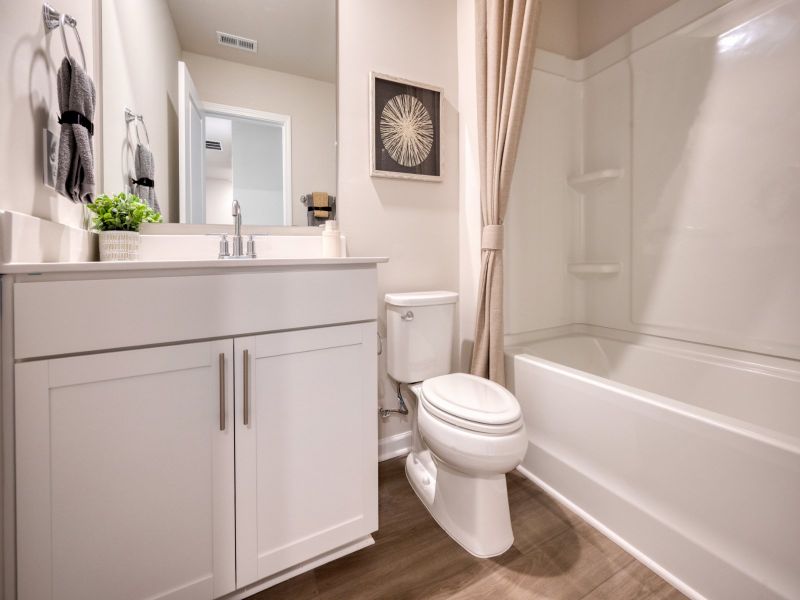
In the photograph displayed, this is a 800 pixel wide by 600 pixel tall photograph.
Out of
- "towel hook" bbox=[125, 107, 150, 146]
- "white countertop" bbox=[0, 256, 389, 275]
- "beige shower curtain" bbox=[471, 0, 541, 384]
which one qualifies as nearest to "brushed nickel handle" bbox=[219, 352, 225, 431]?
"white countertop" bbox=[0, 256, 389, 275]

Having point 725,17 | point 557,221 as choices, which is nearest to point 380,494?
point 557,221

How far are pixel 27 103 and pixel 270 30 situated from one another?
0.99 m

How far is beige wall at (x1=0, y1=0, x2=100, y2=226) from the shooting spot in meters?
0.77

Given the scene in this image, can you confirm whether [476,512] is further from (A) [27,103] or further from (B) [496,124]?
(A) [27,103]

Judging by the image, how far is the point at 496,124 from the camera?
1.56m

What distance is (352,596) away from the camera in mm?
1036

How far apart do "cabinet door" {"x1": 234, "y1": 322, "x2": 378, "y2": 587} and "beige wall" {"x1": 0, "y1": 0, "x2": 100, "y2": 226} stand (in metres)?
0.61

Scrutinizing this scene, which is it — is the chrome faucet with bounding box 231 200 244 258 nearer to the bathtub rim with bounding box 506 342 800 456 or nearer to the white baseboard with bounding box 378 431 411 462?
the white baseboard with bounding box 378 431 411 462

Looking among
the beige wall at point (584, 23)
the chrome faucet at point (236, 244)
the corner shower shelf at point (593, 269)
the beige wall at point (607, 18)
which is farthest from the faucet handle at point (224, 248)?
the beige wall at point (607, 18)

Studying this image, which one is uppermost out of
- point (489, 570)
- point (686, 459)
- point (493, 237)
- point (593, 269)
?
point (493, 237)

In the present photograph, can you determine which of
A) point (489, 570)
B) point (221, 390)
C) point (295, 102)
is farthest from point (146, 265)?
point (489, 570)

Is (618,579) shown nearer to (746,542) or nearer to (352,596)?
(746,542)

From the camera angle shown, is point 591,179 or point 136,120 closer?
point 136,120

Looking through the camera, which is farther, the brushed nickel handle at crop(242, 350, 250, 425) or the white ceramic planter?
the white ceramic planter
